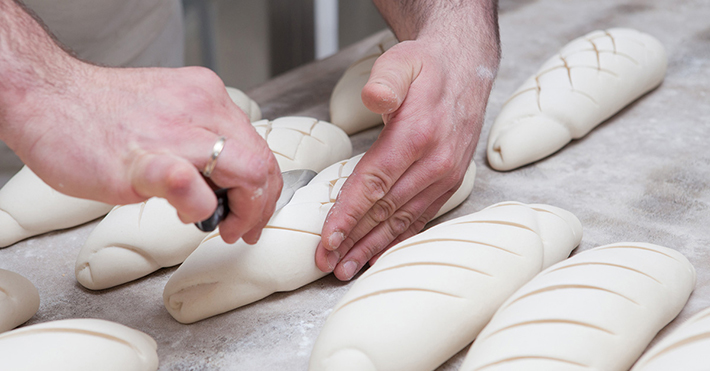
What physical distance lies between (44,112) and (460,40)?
1.13 metres

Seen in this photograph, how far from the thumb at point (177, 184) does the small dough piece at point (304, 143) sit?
79 centimetres

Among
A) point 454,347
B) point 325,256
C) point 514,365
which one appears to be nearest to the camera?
point 514,365

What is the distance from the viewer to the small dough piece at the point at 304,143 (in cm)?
178

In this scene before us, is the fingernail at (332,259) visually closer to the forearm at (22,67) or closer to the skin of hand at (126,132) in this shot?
the skin of hand at (126,132)

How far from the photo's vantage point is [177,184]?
0.92 metres

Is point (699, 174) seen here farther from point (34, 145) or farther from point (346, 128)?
point (34, 145)

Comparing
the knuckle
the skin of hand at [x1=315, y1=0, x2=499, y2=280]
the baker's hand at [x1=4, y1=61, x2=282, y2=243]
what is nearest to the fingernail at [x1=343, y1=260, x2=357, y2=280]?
the skin of hand at [x1=315, y1=0, x2=499, y2=280]

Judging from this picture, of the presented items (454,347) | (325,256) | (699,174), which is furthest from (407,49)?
(699,174)

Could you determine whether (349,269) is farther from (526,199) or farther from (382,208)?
(526,199)

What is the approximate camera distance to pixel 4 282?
129 cm

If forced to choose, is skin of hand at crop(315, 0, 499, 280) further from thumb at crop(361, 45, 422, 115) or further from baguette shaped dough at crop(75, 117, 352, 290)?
baguette shaped dough at crop(75, 117, 352, 290)

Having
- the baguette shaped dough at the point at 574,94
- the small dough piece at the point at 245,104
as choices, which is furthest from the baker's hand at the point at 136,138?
the baguette shaped dough at the point at 574,94

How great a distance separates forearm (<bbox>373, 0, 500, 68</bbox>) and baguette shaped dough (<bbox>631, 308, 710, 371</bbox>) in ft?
3.18

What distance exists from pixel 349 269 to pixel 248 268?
255 mm
